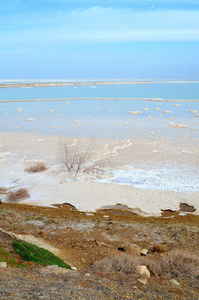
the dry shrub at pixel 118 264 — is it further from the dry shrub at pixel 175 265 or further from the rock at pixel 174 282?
the rock at pixel 174 282

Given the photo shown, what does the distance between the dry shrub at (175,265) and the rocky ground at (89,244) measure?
0.41ft

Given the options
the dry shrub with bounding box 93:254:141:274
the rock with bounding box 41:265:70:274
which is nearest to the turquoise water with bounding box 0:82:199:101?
the dry shrub with bounding box 93:254:141:274

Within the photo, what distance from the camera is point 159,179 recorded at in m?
10.1

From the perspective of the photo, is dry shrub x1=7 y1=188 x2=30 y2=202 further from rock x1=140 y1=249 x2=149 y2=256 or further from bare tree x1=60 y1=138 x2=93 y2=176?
rock x1=140 y1=249 x2=149 y2=256

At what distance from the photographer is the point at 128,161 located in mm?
12188

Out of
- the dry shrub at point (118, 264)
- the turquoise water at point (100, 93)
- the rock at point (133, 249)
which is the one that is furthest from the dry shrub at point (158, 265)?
the turquoise water at point (100, 93)

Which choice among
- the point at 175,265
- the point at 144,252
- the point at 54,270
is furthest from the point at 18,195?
the point at 175,265

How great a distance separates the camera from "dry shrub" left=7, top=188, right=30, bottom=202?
8715mm

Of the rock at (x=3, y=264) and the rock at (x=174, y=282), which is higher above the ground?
the rock at (x=3, y=264)

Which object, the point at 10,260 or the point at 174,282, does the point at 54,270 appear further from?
the point at 174,282

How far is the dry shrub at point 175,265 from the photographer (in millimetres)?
4832

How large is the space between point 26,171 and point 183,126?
1225 cm

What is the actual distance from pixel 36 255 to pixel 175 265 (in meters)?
2.34

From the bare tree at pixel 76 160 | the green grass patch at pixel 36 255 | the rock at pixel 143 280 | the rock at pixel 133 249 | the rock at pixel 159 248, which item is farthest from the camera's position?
the bare tree at pixel 76 160
